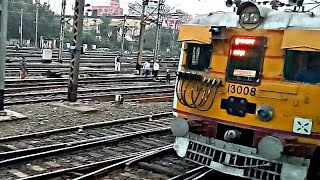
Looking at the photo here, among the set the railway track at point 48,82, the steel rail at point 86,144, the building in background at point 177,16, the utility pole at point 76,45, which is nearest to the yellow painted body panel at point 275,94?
the steel rail at point 86,144

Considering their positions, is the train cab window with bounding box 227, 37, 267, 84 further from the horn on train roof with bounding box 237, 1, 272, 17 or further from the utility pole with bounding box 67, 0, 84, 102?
the utility pole with bounding box 67, 0, 84, 102

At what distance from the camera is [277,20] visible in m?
6.82

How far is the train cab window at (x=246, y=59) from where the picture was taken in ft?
23.0

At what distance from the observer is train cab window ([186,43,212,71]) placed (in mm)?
7698

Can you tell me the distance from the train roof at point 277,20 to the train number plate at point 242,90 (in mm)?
970

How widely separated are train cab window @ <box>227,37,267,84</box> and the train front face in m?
0.02

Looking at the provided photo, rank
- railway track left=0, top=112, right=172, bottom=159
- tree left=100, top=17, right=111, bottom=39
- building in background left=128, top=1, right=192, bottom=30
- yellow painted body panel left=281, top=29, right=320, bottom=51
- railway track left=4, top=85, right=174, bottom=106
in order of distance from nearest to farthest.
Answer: yellow painted body panel left=281, top=29, right=320, bottom=51
railway track left=0, top=112, right=172, bottom=159
railway track left=4, top=85, right=174, bottom=106
building in background left=128, top=1, right=192, bottom=30
tree left=100, top=17, right=111, bottom=39

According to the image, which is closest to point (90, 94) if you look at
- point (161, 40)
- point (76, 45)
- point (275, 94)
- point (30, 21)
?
point (76, 45)

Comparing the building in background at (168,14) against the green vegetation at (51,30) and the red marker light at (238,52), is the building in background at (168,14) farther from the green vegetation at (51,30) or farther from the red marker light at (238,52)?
the red marker light at (238,52)

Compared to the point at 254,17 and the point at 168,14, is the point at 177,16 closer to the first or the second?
the point at 168,14

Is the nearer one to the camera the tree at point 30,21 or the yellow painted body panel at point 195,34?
the yellow painted body panel at point 195,34

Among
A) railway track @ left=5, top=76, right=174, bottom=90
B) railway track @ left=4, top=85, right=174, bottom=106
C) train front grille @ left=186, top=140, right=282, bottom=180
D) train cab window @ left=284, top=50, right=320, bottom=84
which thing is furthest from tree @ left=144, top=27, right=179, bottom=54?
train cab window @ left=284, top=50, right=320, bottom=84

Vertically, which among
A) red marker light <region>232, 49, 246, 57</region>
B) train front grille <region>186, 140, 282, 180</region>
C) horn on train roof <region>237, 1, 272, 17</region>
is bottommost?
train front grille <region>186, 140, 282, 180</region>

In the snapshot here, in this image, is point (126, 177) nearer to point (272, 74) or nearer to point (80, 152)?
point (80, 152)
